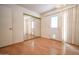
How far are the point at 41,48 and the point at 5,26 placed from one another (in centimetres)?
78

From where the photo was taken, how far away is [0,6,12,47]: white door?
4.99ft

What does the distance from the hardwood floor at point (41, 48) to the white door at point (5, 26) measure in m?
0.12

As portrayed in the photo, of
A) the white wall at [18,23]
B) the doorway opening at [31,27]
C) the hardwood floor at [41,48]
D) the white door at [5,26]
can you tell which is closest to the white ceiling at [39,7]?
the white wall at [18,23]

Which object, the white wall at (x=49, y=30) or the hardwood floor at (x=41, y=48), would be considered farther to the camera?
the white wall at (x=49, y=30)

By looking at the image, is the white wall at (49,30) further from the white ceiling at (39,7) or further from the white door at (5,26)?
the white door at (5,26)

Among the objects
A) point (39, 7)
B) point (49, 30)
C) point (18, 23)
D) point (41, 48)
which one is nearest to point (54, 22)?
point (49, 30)

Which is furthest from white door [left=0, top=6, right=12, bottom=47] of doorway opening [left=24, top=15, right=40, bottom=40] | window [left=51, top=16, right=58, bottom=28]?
window [left=51, top=16, right=58, bottom=28]

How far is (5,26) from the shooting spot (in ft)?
5.16

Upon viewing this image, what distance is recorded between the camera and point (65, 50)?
1.50 metres

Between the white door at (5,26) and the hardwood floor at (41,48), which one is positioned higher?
the white door at (5,26)

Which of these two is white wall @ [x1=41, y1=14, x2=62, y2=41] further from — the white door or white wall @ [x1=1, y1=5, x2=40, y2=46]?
the white door

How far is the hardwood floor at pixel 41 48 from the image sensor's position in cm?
148
